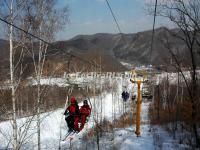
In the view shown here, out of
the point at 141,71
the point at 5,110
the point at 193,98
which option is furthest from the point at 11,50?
the point at 193,98

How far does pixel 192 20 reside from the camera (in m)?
12.6

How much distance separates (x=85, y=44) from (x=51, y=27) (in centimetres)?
17890

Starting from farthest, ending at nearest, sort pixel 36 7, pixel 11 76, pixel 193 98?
pixel 193 98
pixel 36 7
pixel 11 76

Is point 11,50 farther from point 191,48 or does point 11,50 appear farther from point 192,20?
point 191,48

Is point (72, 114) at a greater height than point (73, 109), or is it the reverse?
point (73, 109)

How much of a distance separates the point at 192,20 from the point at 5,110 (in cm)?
892

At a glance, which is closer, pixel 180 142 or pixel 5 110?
pixel 5 110

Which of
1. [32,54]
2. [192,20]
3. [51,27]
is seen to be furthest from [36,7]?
[192,20]

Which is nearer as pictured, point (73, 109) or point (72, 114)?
point (73, 109)

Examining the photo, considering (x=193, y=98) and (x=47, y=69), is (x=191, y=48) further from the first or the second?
(x=47, y=69)

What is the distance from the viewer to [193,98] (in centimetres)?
1925

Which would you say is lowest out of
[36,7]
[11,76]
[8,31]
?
[11,76]

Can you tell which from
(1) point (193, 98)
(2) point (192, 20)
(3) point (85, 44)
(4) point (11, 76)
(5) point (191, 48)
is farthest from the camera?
(3) point (85, 44)

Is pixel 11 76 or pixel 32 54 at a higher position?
pixel 32 54
